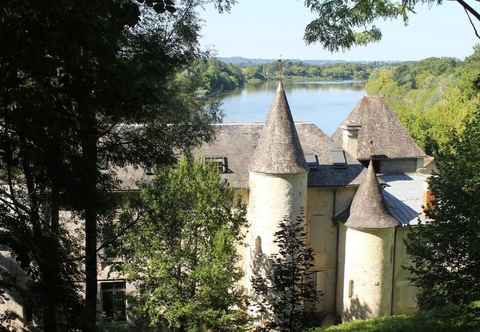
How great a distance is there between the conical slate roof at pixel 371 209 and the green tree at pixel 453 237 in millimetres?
4145

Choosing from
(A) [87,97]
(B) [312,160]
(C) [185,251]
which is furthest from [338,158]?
(A) [87,97]

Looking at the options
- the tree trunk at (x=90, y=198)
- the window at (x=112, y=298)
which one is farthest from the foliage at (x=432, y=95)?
the window at (x=112, y=298)

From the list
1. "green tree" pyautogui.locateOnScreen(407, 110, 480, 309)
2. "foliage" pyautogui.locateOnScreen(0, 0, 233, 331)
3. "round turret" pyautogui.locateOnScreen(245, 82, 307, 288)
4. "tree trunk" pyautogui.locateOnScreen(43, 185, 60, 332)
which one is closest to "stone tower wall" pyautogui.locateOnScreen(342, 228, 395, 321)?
"round turret" pyautogui.locateOnScreen(245, 82, 307, 288)

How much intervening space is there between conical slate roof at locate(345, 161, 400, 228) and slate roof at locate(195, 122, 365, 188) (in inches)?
72.5

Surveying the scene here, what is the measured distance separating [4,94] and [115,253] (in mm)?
10818

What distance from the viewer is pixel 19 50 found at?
5.39 m

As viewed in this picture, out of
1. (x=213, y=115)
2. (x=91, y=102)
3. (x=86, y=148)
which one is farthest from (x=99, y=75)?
(x=213, y=115)

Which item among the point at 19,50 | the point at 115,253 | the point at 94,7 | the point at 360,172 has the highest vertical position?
the point at 94,7

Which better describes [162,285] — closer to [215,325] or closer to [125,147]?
[215,325]

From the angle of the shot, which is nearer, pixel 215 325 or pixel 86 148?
pixel 86 148

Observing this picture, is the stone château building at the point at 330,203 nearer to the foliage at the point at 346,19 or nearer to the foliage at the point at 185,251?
the foliage at the point at 185,251

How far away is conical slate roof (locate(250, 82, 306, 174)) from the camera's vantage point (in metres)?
19.7

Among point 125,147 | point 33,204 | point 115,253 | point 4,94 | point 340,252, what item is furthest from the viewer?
point 340,252

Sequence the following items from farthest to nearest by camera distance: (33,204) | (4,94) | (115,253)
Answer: (115,253)
(33,204)
(4,94)
